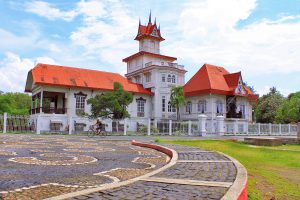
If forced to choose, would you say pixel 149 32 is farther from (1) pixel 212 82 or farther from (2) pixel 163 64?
(1) pixel 212 82

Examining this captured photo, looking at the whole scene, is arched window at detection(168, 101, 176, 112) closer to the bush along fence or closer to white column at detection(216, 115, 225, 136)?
the bush along fence

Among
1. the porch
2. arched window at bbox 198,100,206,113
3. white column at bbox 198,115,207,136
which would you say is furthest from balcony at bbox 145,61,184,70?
white column at bbox 198,115,207,136

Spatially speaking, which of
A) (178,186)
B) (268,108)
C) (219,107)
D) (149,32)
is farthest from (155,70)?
(178,186)

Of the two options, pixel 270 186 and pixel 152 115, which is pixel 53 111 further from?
pixel 270 186

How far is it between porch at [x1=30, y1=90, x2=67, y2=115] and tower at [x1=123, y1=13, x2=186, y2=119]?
1026 cm

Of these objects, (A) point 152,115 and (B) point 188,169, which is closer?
(B) point 188,169

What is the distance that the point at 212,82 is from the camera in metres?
39.0

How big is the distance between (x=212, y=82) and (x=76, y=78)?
15.1 m

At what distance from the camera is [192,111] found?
40812 mm

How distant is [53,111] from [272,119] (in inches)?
1389

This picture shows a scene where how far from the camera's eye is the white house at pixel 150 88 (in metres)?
35.1

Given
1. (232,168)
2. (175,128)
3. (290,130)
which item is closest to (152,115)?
(175,128)

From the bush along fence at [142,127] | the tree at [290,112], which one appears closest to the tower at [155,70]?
the bush along fence at [142,127]

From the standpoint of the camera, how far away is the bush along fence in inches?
974
